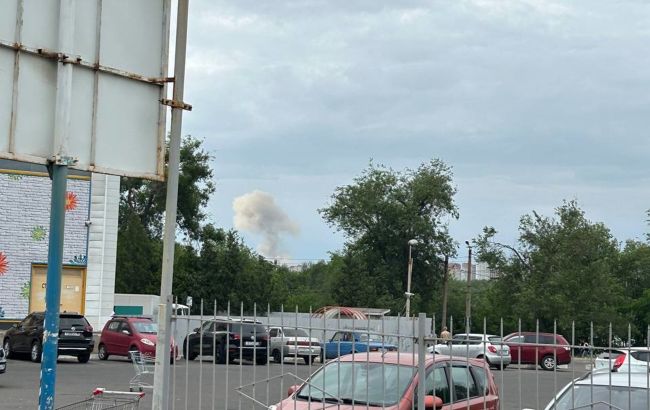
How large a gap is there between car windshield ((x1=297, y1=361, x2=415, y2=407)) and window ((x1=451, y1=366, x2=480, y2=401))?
51cm

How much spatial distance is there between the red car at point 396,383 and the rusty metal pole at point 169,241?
94 cm

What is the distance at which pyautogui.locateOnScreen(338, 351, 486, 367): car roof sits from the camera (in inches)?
299

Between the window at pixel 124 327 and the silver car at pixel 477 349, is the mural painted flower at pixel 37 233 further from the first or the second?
the silver car at pixel 477 349

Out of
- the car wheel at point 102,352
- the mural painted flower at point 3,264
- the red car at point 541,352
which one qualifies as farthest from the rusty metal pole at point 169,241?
the mural painted flower at point 3,264

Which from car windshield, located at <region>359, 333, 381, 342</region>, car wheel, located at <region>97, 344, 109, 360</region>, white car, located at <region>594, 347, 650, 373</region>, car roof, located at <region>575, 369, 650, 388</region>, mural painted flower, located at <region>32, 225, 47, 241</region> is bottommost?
car wheel, located at <region>97, 344, 109, 360</region>

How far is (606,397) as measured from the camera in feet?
22.8

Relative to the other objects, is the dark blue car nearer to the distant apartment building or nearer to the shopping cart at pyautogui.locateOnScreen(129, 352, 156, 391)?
the shopping cart at pyautogui.locateOnScreen(129, 352, 156, 391)

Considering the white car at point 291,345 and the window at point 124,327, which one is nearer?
the white car at point 291,345

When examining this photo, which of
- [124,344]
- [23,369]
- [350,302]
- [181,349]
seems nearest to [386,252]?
[350,302]

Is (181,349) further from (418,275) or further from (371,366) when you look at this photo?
(418,275)

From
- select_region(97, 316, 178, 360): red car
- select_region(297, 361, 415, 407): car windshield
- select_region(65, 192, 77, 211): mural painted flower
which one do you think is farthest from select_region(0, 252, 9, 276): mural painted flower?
select_region(297, 361, 415, 407): car windshield

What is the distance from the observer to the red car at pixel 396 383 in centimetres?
773

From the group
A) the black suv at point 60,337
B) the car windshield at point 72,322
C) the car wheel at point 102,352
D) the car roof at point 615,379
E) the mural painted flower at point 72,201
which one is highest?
the mural painted flower at point 72,201

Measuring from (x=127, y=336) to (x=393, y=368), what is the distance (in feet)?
92.3
